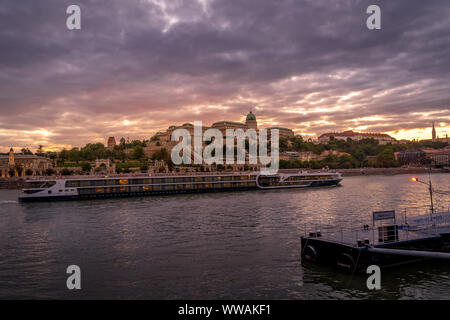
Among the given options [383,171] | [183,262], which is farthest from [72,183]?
[383,171]

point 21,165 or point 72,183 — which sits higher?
point 21,165

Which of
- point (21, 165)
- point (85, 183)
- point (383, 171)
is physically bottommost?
point (383, 171)

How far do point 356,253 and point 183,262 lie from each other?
9.01 meters

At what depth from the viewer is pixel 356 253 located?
17.2m

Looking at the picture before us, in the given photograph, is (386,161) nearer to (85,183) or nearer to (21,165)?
(85,183)

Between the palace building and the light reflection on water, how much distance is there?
108198 millimetres

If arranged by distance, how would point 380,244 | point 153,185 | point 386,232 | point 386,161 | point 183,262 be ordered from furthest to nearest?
1. point 386,161
2. point 153,185
3. point 183,262
4. point 386,232
5. point 380,244

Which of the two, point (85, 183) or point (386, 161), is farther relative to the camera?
point (386, 161)

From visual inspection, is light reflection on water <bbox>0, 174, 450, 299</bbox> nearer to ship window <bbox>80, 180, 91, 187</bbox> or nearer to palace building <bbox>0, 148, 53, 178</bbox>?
ship window <bbox>80, 180, 91, 187</bbox>

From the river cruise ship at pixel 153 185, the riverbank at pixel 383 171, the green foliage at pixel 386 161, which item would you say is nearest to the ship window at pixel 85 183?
the river cruise ship at pixel 153 185

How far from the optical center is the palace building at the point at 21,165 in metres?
134

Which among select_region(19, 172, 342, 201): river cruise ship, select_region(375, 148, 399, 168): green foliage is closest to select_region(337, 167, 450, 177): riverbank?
select_region(375, 148, 399, 168): green foliage

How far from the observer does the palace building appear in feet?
438
